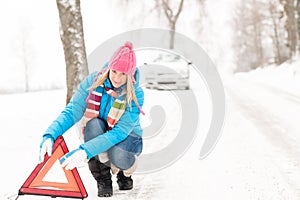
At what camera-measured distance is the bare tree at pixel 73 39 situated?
7.52m

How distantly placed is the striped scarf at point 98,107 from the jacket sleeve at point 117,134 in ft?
0.19

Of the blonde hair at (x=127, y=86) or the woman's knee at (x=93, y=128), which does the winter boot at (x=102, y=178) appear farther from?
the blonde hair at (x=127, y=86)

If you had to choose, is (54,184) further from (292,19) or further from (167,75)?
(292,19)

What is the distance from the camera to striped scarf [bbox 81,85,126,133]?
322cm

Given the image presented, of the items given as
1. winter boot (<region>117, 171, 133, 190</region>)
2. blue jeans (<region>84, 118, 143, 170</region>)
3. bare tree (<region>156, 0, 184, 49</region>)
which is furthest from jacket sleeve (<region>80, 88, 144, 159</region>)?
bare tree (<region>156, 0, 184, 49</region>)

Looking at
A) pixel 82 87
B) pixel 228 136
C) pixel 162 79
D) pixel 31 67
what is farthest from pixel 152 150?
pixel 31 67

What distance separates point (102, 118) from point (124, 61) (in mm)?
614

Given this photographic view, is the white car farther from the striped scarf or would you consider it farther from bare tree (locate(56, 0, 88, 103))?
the striped scarf

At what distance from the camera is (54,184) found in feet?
10.2

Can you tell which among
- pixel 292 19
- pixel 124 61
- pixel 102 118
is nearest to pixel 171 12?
pixel 292 19

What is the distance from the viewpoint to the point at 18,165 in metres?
4.53

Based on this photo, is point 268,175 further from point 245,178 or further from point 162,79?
point 162,79

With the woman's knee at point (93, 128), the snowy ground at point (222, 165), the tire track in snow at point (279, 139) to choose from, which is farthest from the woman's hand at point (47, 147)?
the tire track in snow at point (279, 139)

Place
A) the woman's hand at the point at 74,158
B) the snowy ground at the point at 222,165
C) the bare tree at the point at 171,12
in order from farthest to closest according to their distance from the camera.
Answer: the bare tree at the point at 171,12 < the snowy ground at the point at 222,165 < the woman's hand at the point at 74,158
